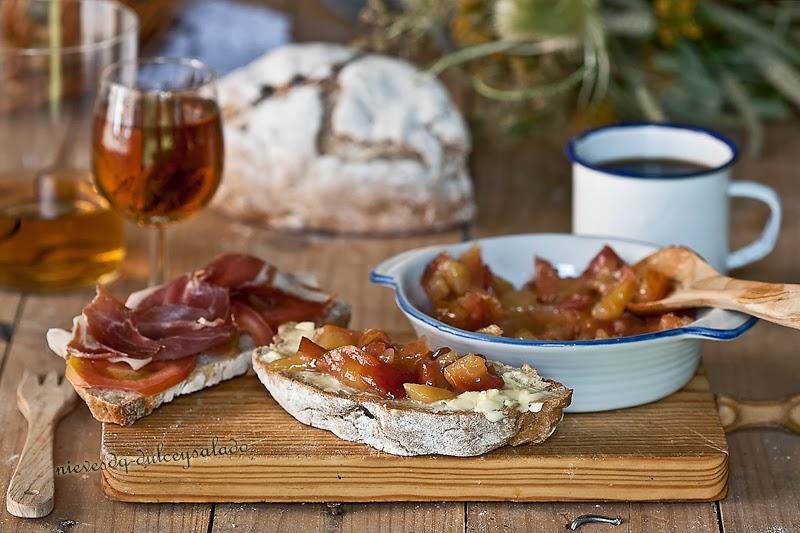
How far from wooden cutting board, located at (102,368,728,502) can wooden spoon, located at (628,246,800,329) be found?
215 mm

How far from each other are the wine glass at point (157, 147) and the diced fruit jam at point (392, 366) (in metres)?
0.58

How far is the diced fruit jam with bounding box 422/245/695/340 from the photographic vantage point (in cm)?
206

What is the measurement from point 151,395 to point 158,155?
0.58 metres

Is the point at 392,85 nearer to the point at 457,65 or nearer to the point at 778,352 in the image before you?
the point at 457,65

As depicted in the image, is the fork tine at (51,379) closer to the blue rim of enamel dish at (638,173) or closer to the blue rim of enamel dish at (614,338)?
the blue rim of enamel dish at (614,338)

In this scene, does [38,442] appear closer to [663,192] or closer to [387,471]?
[387,471]

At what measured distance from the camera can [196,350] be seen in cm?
201

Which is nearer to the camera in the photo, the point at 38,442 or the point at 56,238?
the point at 38,442

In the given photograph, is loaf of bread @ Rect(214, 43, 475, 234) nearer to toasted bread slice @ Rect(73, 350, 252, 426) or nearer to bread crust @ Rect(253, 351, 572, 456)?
toasted bread slice @ Rect(73, 350, 252, 426)

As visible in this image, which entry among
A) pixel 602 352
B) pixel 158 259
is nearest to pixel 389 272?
pixel 602 352

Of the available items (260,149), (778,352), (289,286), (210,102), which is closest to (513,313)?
(289,286)

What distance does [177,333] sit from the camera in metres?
2.03

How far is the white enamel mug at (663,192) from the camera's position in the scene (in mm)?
2406

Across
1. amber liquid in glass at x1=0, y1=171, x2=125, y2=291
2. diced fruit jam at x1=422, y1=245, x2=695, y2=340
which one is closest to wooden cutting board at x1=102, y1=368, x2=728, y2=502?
diced fruit jam at x1=422, y1=245, x2=695, y2=340
